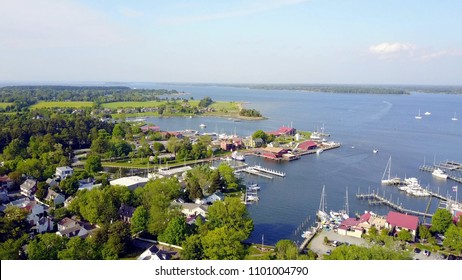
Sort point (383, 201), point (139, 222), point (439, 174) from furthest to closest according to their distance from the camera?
point (439, 174) < point (383, 201) < point (139, 222)

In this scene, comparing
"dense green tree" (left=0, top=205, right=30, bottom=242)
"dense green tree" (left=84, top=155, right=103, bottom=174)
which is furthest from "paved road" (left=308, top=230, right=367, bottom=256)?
"dense green tree" (left=84, top=155, right=103, bottom=174)

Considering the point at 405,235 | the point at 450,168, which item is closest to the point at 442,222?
the point at 405,235

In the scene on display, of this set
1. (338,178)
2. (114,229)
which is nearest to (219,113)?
(338,178)

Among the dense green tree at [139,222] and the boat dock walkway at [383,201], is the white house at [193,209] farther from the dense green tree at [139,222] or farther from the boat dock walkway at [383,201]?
the boat dock walkway at [383,201]

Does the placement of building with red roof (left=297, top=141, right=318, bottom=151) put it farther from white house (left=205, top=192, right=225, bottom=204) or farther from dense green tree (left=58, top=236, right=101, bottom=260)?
dense green tree (left=58, top=236, right=101, bottom=260)

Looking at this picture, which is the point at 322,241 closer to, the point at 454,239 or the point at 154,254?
the point at 454,239

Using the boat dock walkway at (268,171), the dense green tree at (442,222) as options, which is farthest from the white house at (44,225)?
the dense green tree at (442,222)

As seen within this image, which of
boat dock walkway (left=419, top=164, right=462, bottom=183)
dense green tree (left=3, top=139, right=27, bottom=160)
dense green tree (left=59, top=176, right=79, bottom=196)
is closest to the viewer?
dense green tree (left=59, top=176, right=79, bottom=196)
